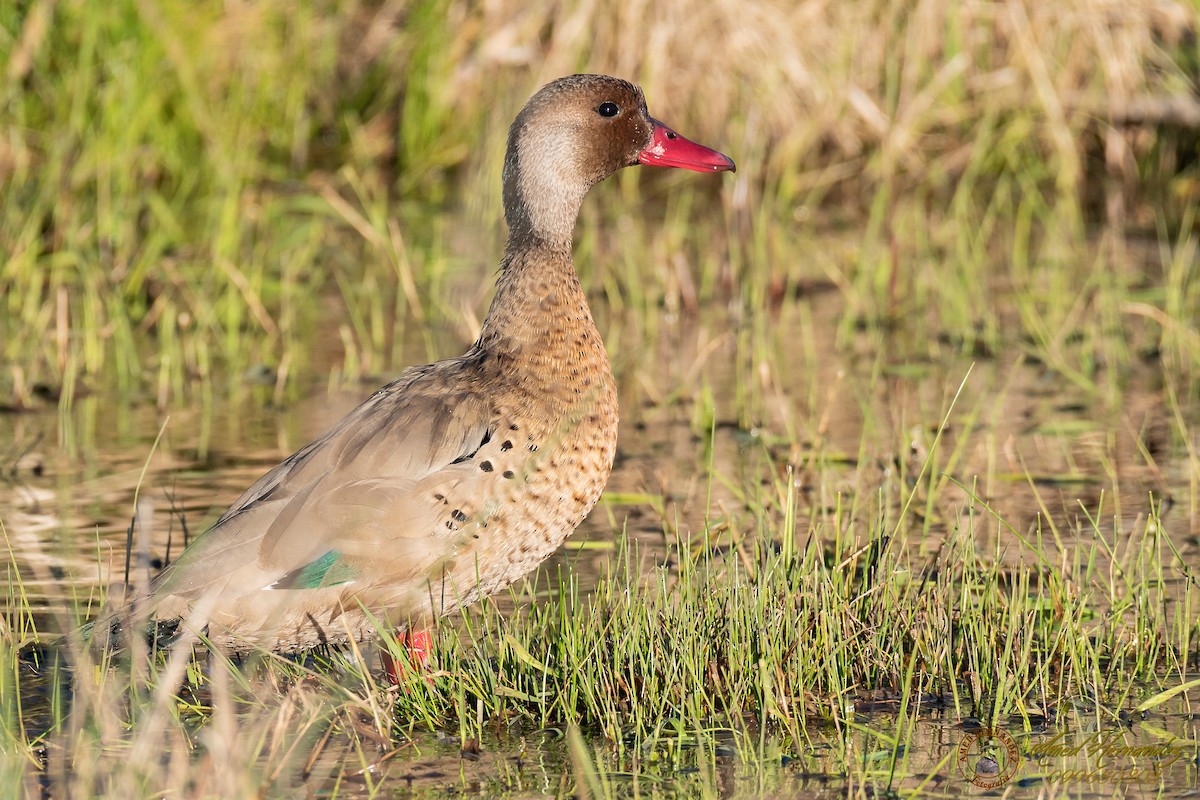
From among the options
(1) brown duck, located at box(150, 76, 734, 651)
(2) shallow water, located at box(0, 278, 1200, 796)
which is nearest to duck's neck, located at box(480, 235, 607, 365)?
(1) brown duck, located at box(150, 76, 734, 651)

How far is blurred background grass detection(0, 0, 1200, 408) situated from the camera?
317 inches

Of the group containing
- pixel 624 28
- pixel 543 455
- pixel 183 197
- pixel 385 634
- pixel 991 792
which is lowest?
pixel 991 792

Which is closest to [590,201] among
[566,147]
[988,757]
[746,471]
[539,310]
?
[746,471]

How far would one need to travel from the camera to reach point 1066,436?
6.66 metres

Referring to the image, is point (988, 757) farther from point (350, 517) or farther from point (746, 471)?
point (746, 471)

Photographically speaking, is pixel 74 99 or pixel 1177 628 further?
pixel 74 99

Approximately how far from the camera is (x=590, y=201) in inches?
447

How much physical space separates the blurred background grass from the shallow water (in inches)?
12.3

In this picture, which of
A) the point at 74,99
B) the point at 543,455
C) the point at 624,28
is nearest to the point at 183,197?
the point at 74,99

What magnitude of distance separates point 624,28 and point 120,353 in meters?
4.82

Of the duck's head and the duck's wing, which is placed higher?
the duck's head

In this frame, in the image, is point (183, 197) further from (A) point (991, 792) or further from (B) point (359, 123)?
(A) point (991, 792)

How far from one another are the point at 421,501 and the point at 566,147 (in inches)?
51.1

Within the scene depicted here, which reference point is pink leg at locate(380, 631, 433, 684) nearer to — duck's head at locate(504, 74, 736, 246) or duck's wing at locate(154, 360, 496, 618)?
duck's wing at locate(154, 360, 496, 618)
